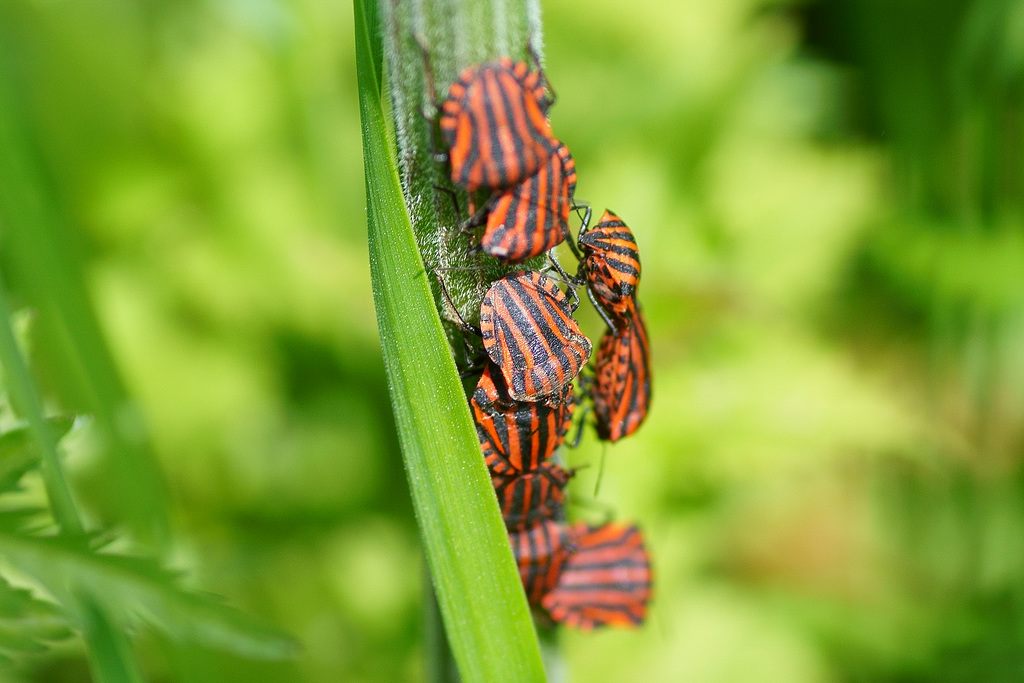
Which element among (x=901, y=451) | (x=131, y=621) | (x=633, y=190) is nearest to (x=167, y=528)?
(x=131, y=621)

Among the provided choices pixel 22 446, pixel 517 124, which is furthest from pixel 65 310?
pixel 517 124

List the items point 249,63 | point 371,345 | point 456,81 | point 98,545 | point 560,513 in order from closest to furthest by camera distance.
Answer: point 456,81 < point 98,545 < point 560,513 < point 371,345 < point 249,63

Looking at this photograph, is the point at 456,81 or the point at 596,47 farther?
the point at 596,47

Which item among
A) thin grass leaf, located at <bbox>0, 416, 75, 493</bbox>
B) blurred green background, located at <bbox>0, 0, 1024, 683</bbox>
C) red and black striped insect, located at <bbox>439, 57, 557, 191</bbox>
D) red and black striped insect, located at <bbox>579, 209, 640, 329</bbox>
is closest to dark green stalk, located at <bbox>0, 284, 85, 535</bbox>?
thin grass leaf, located at <bbox>0, 416, 75, 493</bbox>

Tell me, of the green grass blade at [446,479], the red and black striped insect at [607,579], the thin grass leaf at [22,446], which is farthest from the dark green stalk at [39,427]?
the red and black striped insect at [607,579]

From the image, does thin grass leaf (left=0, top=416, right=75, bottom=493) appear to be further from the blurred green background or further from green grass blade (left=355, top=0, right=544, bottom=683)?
the blurred green background

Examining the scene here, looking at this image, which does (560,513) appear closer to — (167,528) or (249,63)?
(167,528)

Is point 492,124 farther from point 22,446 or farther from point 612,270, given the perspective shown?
point 22,446
